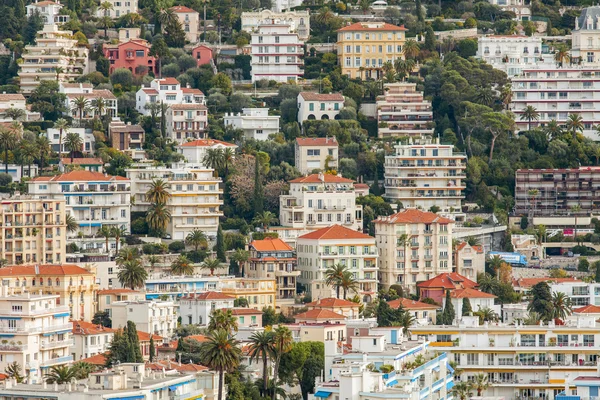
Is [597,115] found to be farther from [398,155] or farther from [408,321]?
[408,321]

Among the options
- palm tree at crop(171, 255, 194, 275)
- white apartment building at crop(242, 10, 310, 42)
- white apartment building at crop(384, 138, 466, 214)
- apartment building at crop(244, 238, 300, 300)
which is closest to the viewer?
palm tree at crop(171, 255, 194, 275)

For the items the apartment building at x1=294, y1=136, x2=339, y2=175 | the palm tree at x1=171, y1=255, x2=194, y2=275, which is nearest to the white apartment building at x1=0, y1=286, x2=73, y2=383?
the palm tree at x1=171, y1=255, x2=194, y2=275

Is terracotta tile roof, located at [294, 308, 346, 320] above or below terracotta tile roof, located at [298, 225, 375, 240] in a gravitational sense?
below

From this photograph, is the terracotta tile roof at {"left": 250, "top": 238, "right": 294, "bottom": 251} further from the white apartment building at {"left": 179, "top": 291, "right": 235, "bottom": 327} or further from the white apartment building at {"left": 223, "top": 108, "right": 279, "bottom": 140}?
the white apartment building at {"left": 223, "top": 108, "right": 279, "bottom": 140}

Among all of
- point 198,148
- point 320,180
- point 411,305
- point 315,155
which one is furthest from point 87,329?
point 315,155

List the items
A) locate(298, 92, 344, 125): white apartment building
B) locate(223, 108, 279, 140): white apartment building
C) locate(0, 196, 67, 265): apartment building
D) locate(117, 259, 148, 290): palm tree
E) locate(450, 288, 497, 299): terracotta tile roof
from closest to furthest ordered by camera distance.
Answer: locate(117, 259, 148, 290): palm tree → locate(0, 196, 67, 265): apartment building → locate(450, 288, 497, 299): terracotta tile roof → locate(223, 108, 279, 140): white apartment building → locate(298, 92, 344, 125): white apartment building

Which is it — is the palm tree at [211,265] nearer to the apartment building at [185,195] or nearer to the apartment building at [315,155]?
the apartment building at [185,195]
